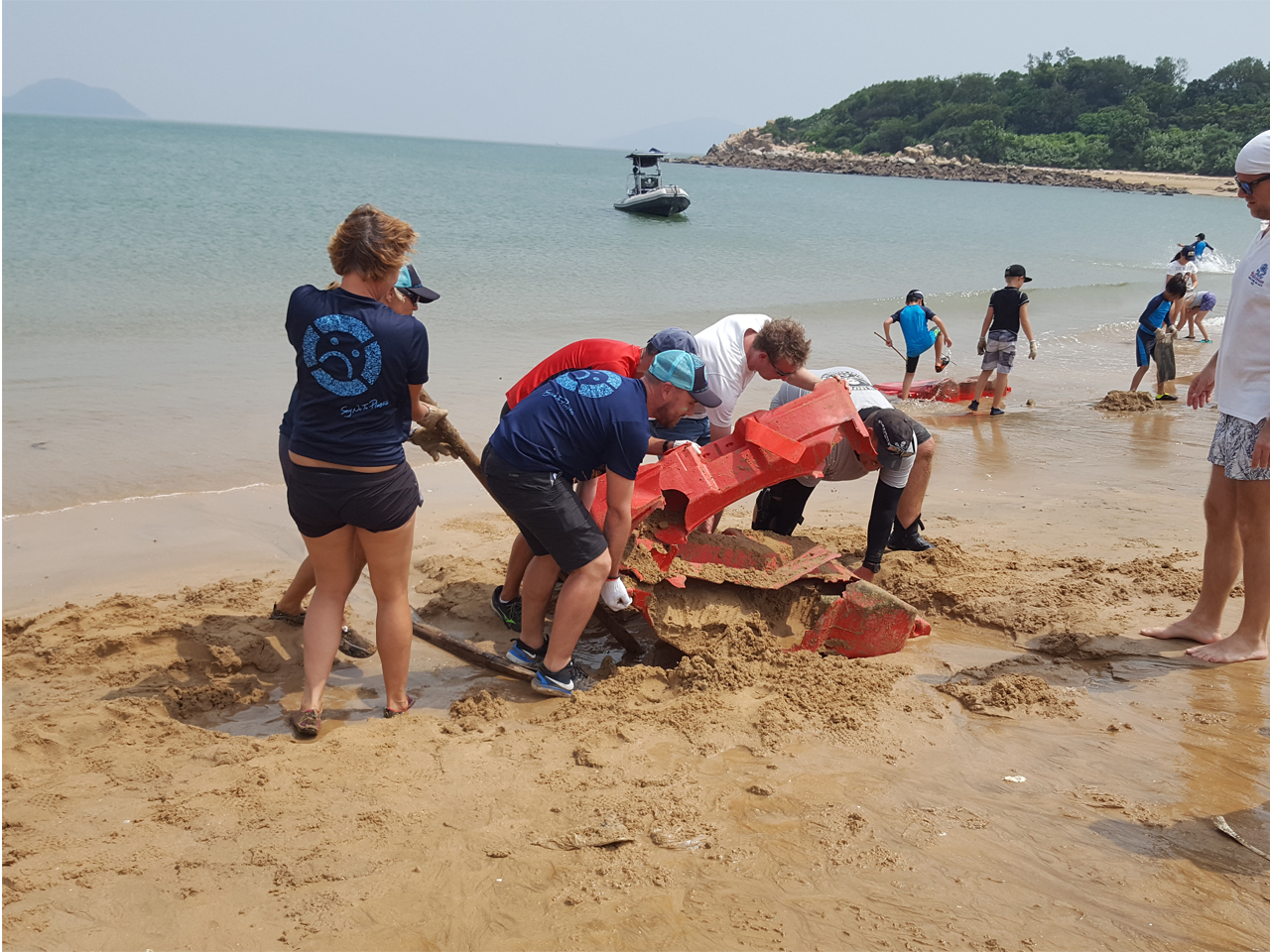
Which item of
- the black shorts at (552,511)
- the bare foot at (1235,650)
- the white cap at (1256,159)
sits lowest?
the bare foot at (1235,650)

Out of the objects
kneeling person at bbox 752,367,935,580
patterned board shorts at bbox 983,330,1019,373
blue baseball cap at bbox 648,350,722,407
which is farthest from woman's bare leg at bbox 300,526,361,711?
patterned board shorts at bbox 983,330,1019,373

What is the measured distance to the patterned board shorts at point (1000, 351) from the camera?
1018cm

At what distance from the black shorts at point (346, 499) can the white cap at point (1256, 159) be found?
11.4ft

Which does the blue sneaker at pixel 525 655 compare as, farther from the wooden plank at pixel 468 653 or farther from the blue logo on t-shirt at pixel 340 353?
the blue logo on t-shirt at pixel 340 353

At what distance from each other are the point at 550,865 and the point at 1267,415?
328cm

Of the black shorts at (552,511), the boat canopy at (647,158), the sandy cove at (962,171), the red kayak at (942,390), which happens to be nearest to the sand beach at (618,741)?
the black shorts at (552,511)

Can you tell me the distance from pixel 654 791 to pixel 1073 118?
10616cm

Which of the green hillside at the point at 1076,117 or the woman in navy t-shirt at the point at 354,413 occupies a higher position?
the green hillside at the point at 1076,117

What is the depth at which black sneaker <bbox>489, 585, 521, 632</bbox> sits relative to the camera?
4723 mm

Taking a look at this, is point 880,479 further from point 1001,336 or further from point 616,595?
point 1001,336

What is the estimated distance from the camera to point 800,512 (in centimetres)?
545

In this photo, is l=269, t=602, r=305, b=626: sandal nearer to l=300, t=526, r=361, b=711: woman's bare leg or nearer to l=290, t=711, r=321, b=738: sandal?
l=300, t=526, r=361, b=711: woman's bare leg

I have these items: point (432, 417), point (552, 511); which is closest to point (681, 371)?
point (552, 511)

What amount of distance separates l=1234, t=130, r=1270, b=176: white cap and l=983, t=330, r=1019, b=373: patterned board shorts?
6.64 metres
